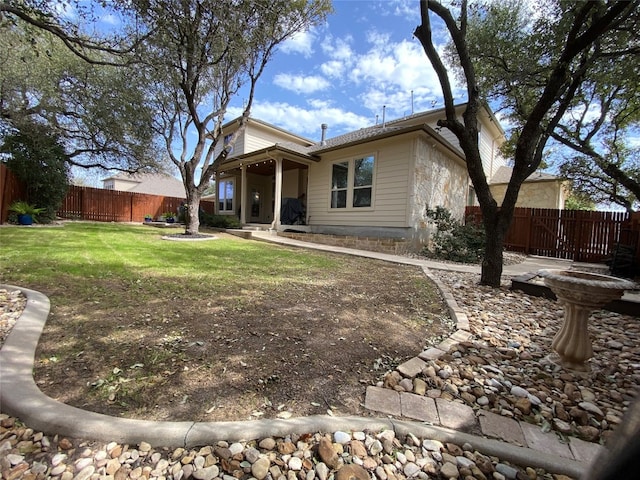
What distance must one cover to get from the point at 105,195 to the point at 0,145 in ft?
22.5

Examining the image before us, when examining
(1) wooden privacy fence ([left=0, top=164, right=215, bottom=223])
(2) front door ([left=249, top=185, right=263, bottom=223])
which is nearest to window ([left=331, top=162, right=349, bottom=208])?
(2) front door ([left=249, top=185, right=263, bottom=223])

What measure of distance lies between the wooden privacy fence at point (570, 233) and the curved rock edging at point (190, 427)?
915cm

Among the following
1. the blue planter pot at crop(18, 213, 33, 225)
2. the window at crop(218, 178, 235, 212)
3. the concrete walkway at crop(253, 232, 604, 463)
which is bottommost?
the concrete walkway at crop(253, 232, 604, 463)

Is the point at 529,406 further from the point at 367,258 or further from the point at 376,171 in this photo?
the point at 376,171

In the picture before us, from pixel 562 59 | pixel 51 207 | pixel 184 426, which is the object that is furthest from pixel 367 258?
pixel 51 207

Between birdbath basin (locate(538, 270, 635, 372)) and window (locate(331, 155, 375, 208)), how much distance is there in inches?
299

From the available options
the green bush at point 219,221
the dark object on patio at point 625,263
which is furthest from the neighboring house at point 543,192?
the green bush at point 219,221

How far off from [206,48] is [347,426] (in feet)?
29.8

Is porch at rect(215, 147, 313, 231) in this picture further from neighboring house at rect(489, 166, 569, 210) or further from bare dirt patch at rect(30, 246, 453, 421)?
neighboring house at rect(489, 166, 569, 210)

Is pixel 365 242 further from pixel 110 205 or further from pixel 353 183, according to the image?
pixel 110 205

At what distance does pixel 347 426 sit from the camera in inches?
63.7

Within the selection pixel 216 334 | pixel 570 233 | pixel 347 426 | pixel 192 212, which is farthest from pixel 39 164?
pixel 570 233

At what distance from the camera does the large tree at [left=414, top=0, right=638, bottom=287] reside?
13.6ft

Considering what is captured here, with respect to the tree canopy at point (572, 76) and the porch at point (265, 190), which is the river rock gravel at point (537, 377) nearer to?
the tree canopy at point (572, 76)
